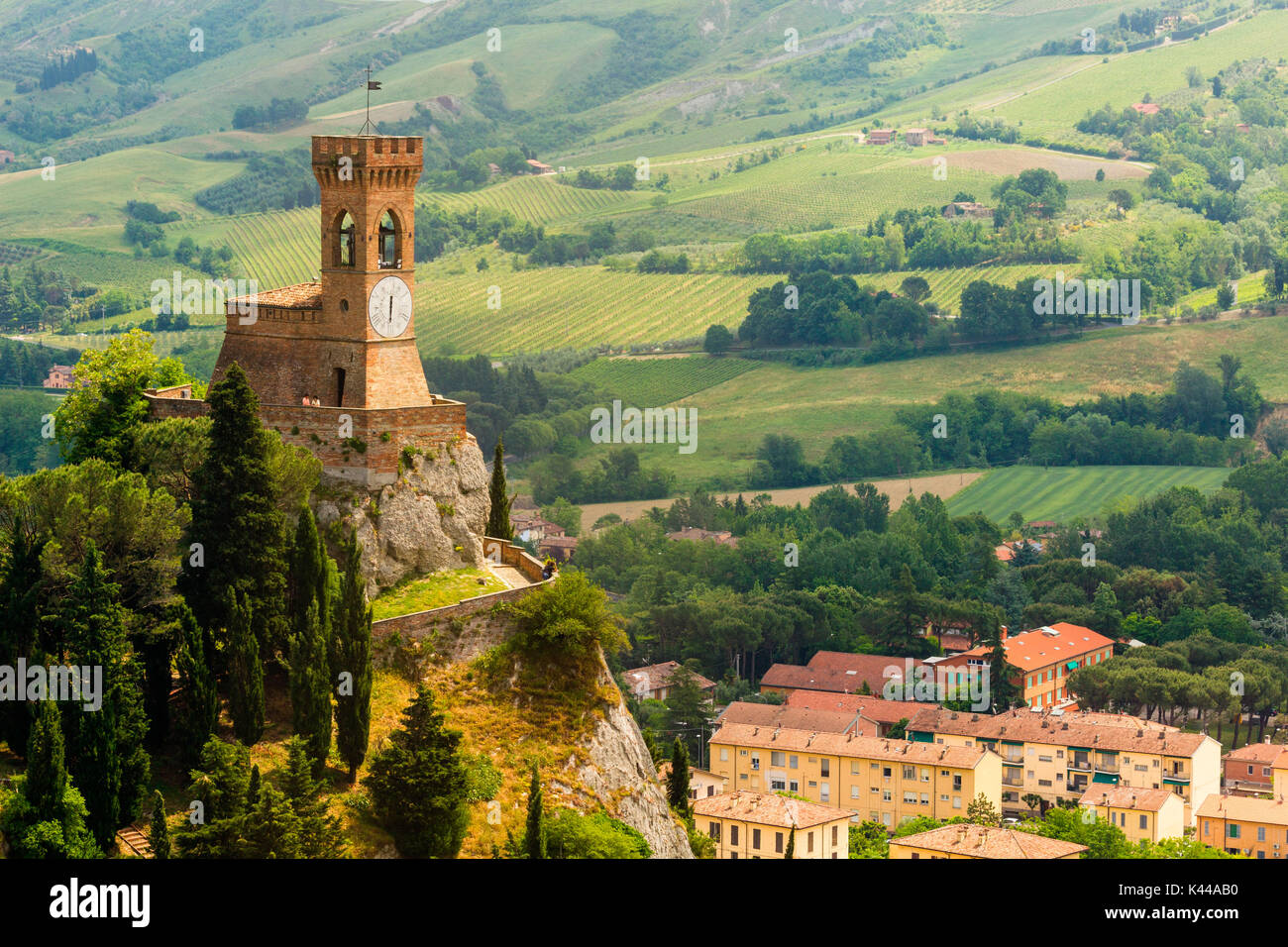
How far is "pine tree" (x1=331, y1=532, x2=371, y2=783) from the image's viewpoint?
44.3m

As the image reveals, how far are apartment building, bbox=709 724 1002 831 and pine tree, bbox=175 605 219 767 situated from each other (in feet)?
139

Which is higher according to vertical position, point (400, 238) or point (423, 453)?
point (400, 238)

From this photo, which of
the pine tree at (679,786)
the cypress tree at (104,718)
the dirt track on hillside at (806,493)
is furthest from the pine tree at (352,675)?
the dirt track on hillside at (806,493)

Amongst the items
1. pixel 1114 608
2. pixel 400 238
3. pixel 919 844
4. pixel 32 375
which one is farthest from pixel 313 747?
pixel 32 375

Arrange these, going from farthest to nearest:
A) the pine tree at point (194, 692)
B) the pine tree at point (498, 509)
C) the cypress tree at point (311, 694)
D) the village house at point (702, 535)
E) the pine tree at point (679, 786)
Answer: the village house at point (702, 535) < the pine tree at point (498, 509) < the pine tree at point (679, 786) < the cypress tree at point (311, 694) < the pine tree at point (194, 692)

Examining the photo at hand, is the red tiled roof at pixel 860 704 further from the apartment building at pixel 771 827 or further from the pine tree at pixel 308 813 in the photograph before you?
the pine tree at pixel 308 813

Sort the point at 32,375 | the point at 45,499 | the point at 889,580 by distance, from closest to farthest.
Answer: the point at 45,499
the point at 889,580
the point at 32,375

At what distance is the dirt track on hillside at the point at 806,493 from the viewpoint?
168500 millimetres

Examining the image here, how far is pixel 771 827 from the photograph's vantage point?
70.4 metres

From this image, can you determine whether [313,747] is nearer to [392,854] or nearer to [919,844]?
[392,854]

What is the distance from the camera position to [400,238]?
5156cm

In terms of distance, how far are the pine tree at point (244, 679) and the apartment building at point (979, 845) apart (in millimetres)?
31415

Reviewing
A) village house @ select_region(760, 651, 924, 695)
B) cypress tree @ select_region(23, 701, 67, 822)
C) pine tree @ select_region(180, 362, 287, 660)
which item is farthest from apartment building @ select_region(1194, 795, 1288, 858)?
cypress tree @ select_region(23, 701, 67, 822)

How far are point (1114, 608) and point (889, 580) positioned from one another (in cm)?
1632
